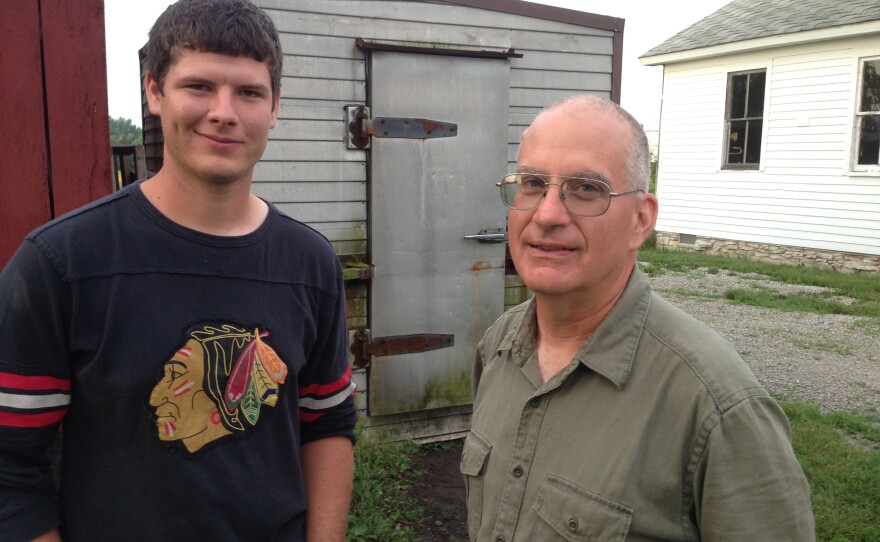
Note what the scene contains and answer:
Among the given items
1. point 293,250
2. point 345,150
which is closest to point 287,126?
point 345,150

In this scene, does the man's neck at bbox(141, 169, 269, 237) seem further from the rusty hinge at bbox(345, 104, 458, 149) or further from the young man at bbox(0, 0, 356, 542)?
the rusty hinge at bbox(345, 104, 458, 149)

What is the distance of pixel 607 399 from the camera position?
59.4 inches

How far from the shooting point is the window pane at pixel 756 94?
41.3 feet

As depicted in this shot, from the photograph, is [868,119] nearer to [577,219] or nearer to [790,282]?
[790,282]

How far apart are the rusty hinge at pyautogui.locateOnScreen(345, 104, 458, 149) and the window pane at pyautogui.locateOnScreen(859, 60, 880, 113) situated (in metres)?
9.30

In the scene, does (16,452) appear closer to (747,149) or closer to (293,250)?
(293,250)

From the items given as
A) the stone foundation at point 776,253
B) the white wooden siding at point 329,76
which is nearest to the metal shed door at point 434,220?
the white wooden siding at point 329,76

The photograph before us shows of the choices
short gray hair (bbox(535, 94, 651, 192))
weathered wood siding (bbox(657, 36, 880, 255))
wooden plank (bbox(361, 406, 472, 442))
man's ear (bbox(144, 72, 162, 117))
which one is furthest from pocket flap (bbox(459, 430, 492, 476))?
weathered wood siding (bbox(657, 36, 880, 255))

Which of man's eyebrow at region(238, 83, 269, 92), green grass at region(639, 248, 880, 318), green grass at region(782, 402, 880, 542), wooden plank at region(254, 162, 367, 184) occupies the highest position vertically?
man's eyebrow at region(238, 83, 269, 92)

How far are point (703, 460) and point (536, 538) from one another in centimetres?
42

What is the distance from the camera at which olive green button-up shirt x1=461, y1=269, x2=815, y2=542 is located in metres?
1.31

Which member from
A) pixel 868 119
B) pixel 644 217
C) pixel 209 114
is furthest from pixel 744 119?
pixel 209 114

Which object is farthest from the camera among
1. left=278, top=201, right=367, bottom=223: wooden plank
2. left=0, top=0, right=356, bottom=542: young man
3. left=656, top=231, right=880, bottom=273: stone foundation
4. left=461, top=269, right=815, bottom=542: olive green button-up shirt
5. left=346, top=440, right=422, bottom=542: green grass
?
left=656, top=231, right=880, bottom=273: stone foundation

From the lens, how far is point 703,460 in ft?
4.41
